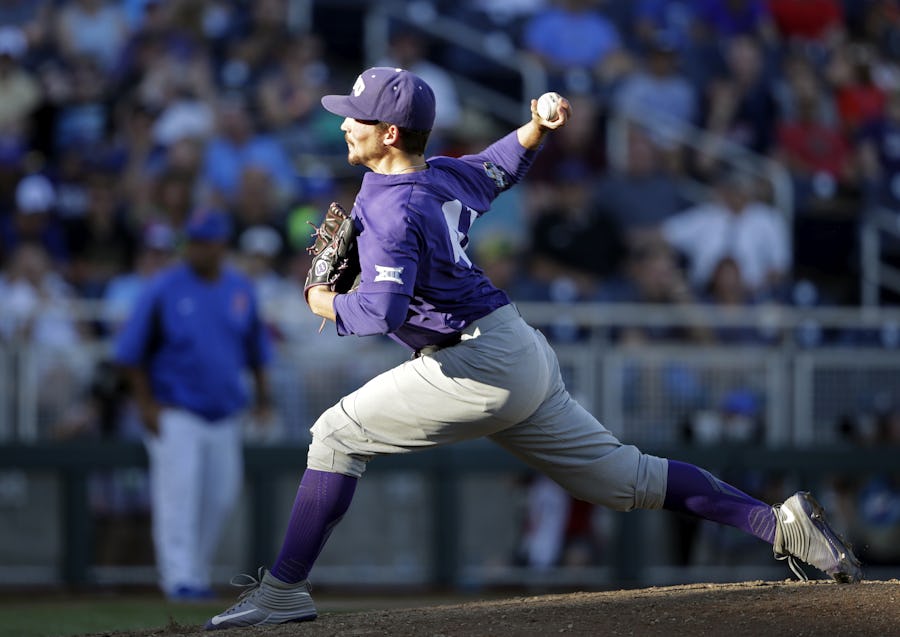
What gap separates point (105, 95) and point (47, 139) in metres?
0.61

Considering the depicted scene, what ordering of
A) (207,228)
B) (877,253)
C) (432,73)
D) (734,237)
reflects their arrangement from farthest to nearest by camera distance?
1. (432,73)
2. (877,253)
3. (734,237)
4. (207,228)

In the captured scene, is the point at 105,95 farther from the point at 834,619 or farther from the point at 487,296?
the point at 834,619

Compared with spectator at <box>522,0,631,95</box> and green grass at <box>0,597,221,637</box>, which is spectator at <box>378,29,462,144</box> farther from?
green grass at <box>0,597,221,637</box>

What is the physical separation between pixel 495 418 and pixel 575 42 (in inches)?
352

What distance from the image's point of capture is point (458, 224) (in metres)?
5.04

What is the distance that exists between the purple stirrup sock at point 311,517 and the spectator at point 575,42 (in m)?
8.60

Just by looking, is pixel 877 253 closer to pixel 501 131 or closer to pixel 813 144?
pixel 813 144

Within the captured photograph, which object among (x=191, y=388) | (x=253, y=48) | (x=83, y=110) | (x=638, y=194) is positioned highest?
(x=253, y=48)

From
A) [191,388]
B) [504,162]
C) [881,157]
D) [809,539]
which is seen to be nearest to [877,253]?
[881,157]

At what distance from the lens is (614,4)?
13.9m

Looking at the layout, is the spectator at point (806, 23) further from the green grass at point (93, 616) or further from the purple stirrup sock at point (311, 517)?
the purple stirrup sock at point (311, 517)

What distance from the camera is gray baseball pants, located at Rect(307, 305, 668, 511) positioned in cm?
499

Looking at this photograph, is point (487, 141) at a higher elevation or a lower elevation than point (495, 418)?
higher

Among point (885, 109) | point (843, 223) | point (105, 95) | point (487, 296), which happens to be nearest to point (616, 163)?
point (843, 223)
